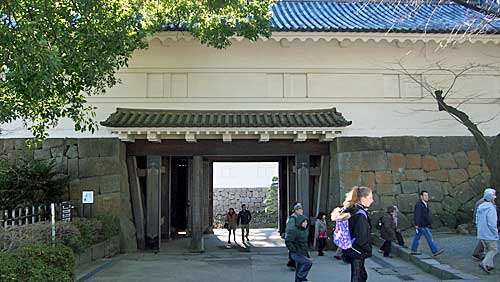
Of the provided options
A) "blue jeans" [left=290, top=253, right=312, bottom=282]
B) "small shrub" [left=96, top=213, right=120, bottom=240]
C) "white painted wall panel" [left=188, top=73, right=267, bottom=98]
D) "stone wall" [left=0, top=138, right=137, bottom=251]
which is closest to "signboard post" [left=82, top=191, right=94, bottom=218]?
"stone wall" [left=0, top=138, right=137, bottom=251]

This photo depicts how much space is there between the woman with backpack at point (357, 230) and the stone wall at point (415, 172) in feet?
23.6

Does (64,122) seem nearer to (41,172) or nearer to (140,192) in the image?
(41,172)

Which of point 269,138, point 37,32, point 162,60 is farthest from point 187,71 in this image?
point 37,32

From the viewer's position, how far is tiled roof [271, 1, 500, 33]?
41.5ft

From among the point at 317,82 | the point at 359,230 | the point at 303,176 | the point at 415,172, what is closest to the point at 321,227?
the point at 303,176

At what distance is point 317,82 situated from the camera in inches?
541

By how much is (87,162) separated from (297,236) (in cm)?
738

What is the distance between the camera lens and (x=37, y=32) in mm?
6586

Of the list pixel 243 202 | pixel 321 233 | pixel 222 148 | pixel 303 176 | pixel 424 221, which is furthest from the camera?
pixel 243 202

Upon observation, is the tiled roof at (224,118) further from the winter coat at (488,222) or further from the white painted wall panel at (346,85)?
the winter coat at (488,222)

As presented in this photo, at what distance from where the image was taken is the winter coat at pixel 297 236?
8367 mm

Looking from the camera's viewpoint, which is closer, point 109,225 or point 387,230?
point 387,230

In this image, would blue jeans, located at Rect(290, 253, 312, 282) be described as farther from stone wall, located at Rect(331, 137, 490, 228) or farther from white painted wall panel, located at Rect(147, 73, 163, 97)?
white painted wall panel, located at Rect(147, 73, 163, 97)

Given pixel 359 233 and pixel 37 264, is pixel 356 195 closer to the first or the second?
pixel 359 233
